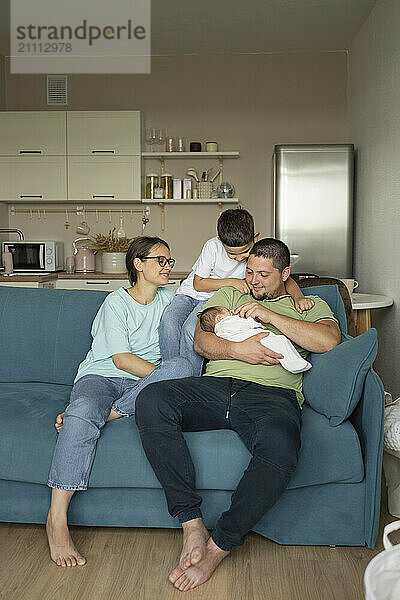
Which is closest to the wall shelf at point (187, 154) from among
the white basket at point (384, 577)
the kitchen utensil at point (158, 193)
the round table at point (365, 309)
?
the kitchen utensil at point (158, 193)

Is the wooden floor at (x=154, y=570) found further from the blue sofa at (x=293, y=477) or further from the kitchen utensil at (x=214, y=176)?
the kitchen utensil at (x=214, y=176)

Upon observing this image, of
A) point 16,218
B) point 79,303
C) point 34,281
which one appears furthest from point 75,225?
point 79,303

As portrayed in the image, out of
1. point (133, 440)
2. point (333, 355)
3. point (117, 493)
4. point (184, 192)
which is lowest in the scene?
point (117, 493)

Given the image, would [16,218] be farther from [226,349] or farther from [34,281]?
[226,349]

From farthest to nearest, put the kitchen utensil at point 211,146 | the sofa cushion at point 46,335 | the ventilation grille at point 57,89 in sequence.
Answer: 1. the ventilation grille at point 57,89
2. the kitchen utensil at point 211,146
3. the sofa cushion at point 46,335

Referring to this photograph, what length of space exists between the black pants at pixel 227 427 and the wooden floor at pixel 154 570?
0.17m

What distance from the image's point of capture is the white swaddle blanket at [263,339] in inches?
97.3

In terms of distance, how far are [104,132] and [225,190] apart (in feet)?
3.74

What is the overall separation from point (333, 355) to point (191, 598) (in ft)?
3.19

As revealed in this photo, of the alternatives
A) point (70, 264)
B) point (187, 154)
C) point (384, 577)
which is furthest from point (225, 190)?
point (384, 577)

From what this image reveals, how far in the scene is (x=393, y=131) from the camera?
4.04 meters

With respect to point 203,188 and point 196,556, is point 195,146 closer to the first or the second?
point 203,188

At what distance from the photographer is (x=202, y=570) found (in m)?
2.05

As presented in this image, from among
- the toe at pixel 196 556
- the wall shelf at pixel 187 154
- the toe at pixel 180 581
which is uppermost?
the wall shelf at pixel 187 154
